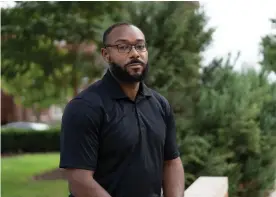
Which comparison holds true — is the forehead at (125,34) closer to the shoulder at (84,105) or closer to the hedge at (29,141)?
the shoulder at (84,105)

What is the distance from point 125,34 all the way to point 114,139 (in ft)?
1.91

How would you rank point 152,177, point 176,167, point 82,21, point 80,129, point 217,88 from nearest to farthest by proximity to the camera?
1. point 80,129
2. point 152,177
3. point 176,167
4. point 217,88
5. point 82,21

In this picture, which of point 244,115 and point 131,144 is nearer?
point 131,144

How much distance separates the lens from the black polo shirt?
8.45 ft

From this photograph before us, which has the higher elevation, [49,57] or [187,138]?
[49,57]

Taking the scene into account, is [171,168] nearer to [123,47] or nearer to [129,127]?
[129,127]

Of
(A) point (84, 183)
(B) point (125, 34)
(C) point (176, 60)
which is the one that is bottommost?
(A) point (84, 183)

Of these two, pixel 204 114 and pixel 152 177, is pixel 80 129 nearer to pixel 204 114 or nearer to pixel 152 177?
pixel 152 177

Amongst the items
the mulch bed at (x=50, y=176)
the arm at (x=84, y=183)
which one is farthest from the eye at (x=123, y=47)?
the mulch bed at (x=50, y=176)

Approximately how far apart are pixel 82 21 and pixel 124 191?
1477cm

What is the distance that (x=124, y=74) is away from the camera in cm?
273

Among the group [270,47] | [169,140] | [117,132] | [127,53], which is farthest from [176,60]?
[270,47]

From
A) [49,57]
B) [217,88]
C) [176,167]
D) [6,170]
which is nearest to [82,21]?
[49,57]

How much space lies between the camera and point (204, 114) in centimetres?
780
